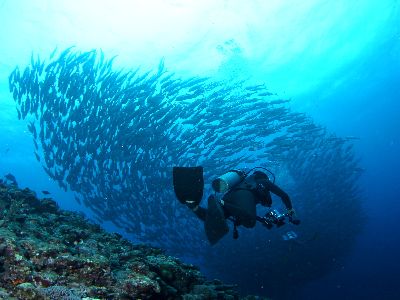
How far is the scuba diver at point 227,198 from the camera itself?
5.23 m

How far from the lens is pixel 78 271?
445cm

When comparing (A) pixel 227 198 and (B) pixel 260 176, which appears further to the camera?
(B) pixel 260 176

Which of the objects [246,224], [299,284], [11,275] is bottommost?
[11,275]

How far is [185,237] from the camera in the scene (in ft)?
68.1

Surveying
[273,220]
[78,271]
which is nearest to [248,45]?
[273,220]

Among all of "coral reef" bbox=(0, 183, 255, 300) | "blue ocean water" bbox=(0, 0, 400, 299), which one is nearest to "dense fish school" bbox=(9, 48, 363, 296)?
"blue ocean water" bbox=(0, 0, 400, 299)

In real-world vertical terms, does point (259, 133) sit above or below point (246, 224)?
above

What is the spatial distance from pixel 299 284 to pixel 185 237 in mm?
11334

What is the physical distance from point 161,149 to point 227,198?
969cm

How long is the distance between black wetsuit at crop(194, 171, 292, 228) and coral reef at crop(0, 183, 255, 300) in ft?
3.80

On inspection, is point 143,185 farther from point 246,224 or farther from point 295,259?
point 295,259

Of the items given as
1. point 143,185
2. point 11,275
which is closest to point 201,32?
point 143,185

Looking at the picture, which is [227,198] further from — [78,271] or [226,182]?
[78,271]

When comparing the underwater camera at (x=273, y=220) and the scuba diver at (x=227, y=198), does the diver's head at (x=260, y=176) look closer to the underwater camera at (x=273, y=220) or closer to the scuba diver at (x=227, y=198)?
the scuba diver at (x=227, y=198)
